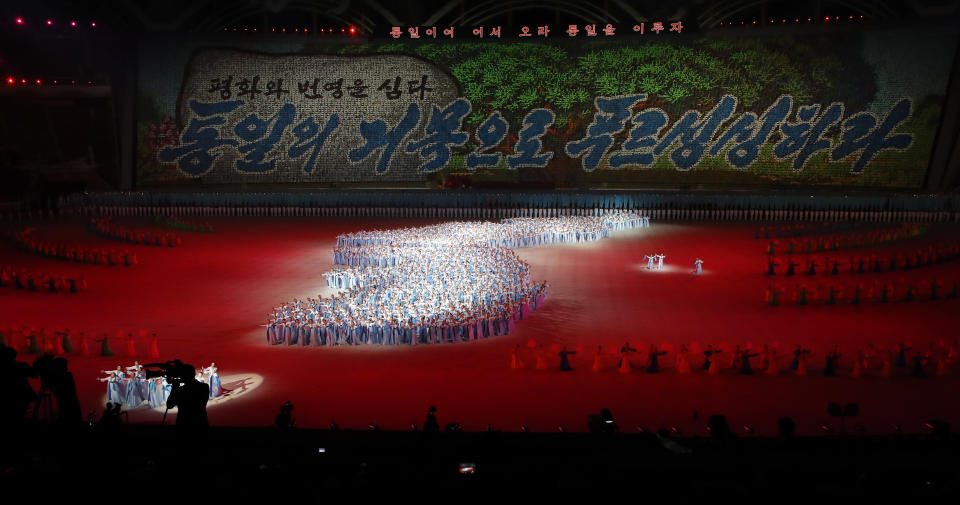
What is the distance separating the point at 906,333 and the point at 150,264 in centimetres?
2292

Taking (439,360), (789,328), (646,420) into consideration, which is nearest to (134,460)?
(646,420)

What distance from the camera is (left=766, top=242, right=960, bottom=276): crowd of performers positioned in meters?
24.9

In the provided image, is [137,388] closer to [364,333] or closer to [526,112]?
[364,333]

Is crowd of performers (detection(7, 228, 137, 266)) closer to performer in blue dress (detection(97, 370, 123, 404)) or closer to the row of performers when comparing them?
the row of performers

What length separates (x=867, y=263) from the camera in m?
25.3

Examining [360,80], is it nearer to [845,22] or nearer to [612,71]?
[612,71]

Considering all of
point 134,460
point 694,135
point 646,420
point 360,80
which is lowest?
point 646,420

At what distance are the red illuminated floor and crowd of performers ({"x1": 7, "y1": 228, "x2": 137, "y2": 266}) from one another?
494 millimetres

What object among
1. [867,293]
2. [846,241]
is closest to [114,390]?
[867,293]

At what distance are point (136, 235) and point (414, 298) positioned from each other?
17.9 metres

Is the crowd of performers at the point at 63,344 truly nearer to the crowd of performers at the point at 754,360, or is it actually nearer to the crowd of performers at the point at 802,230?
the crowd of performers at the point at 754,360

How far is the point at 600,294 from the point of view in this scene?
2252 centimetres

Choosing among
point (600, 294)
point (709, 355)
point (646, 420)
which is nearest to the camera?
point (646, 420)

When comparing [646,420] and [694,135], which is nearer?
[646,420]
